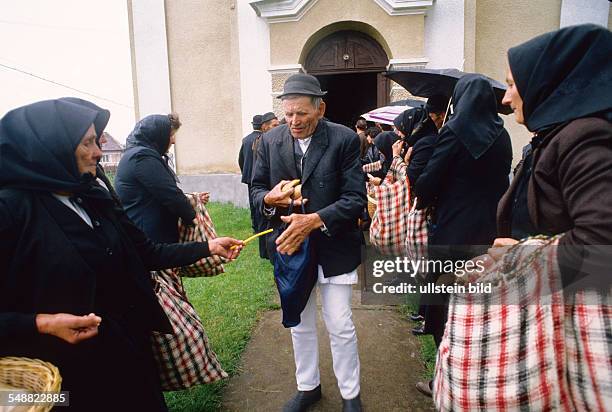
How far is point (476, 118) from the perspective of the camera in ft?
8.14

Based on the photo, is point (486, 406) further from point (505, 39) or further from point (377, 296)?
point (505, 39)

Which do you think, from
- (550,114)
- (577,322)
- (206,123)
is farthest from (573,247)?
(206,123)

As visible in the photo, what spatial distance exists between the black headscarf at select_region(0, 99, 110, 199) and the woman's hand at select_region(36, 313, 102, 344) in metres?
0.53

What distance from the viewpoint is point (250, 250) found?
22.0ft

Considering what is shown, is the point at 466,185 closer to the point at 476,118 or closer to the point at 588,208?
the point at 476,118

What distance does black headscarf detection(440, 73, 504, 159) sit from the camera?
2.45 metres

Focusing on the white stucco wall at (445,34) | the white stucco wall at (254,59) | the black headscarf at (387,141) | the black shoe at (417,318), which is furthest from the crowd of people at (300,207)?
the white stucco wall at (254,59)

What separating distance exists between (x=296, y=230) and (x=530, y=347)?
134cm

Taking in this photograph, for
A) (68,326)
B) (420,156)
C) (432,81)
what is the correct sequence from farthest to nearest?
(432,81) → (420,156) → (68,326)

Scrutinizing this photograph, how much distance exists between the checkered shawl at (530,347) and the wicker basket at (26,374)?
4.68 ft

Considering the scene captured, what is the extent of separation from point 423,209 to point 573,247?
1674 millimetres

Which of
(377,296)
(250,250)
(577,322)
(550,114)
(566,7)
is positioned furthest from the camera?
(566,7)

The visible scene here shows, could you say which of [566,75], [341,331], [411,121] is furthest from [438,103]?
[341,331]

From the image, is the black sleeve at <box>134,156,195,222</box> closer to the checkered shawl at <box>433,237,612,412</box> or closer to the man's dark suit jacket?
the man's dark suit jacket
